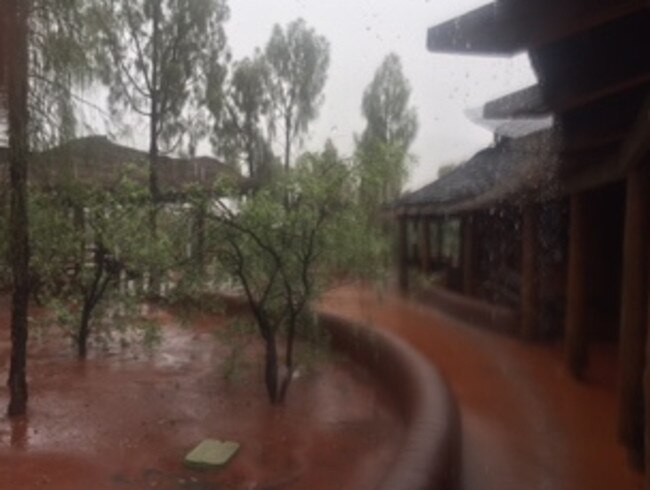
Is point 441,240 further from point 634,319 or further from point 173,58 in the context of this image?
point 634,319

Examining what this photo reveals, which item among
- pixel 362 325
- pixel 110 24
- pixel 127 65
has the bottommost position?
pixel 362 325

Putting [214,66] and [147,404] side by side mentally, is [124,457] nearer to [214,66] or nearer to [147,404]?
[147,404]

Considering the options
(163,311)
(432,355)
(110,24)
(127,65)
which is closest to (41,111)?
(110,24)

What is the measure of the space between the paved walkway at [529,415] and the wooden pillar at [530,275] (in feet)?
1.08

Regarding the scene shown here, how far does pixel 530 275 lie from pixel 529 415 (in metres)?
3.38

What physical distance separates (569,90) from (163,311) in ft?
34.5

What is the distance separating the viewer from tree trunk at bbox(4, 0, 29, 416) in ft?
22.1

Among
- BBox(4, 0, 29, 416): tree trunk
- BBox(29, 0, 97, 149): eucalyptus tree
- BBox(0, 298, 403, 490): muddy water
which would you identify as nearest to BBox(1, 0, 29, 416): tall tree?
BBox(4, 0, 29, 416): tree trunk

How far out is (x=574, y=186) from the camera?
7535mm

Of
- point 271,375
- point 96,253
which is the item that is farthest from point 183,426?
point 96,253

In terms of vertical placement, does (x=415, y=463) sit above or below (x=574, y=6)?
below

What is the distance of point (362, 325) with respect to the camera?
32.7ft

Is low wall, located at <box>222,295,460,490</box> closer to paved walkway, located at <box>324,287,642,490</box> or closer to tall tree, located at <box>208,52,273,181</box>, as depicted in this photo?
paved walkway, located at <box>324,287,642,490</box>

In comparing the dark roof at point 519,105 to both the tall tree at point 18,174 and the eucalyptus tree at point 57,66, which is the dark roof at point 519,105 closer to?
the eucalyptus tree at point 57,66
